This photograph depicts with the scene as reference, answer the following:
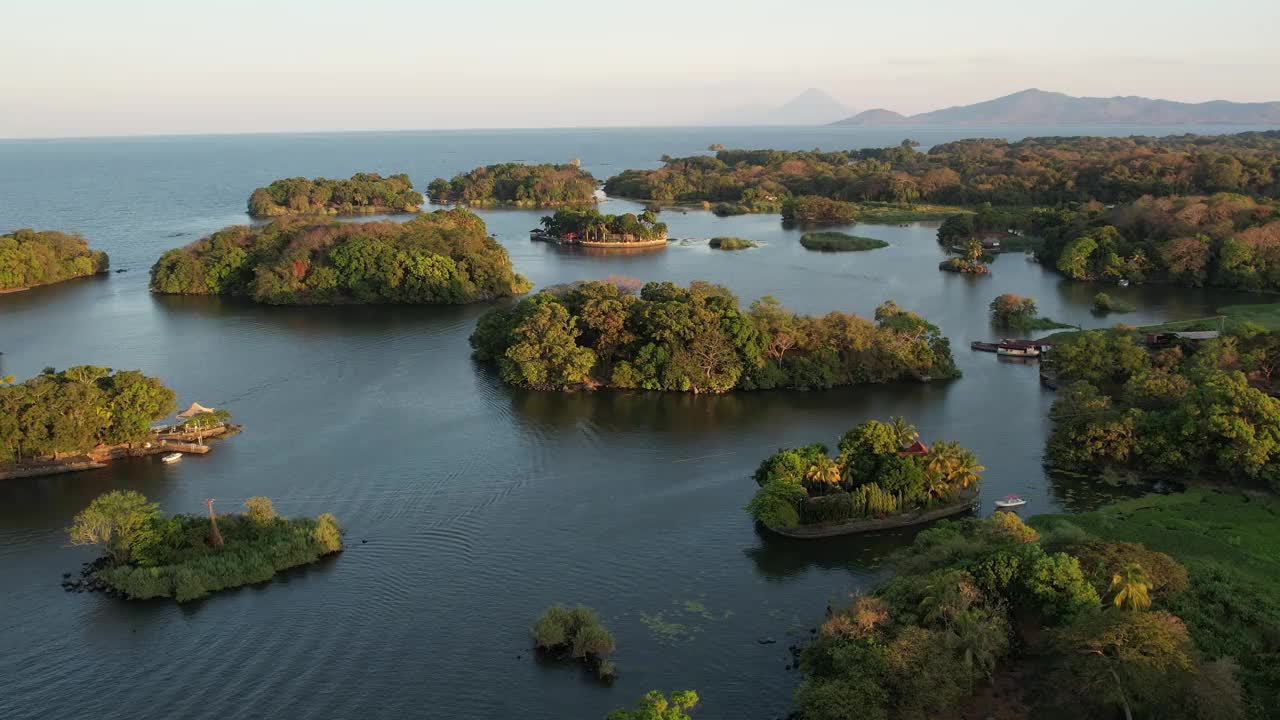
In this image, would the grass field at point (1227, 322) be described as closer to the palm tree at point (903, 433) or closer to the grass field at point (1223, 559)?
the grass field at point (1223, 559)

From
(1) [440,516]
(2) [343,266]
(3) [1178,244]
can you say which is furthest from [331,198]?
(1) [440,516]

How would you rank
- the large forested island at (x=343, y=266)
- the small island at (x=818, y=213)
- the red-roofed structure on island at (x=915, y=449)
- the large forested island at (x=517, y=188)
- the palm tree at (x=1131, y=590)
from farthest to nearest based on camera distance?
the large forested island at (x=517, y=188) < the small island at (x=818, y=213) < the large forested island at (x=343, y=266) < the red-roofed structure on island at (x=915, y=449) < the palm tree at (x=1131, y=590)

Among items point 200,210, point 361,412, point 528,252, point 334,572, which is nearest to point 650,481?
point 334,572

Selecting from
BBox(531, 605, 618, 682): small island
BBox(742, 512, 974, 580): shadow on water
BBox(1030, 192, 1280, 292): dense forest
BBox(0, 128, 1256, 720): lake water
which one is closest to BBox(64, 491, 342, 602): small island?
BBox(0, 128, 1256, 720): lake water

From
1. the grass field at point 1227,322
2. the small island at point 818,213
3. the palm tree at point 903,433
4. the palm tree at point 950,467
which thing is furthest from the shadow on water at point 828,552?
the small island at point 818,213

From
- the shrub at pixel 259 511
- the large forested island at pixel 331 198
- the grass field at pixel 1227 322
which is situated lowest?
the shrub at pixel 259 511

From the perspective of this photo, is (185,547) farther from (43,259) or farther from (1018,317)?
(43,259)
